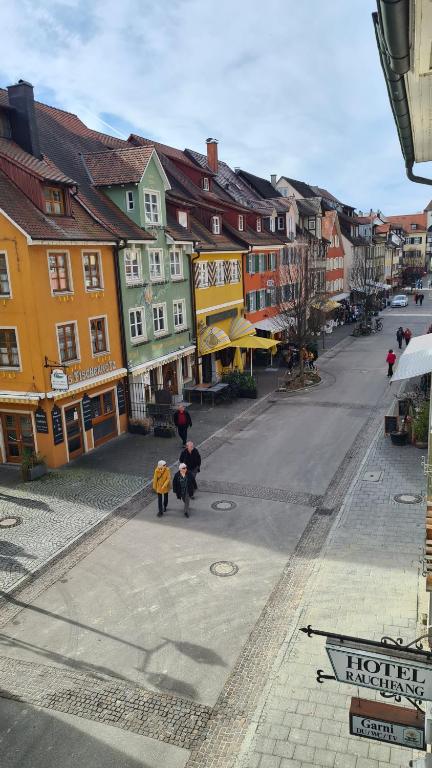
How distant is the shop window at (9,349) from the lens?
17516 mm

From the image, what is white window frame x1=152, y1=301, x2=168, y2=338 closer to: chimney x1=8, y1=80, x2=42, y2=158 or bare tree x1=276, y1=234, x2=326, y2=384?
chimney x1=8, y1=80, x2=42, y2=158

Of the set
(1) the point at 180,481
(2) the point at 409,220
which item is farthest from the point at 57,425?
(2) the point at 409,220

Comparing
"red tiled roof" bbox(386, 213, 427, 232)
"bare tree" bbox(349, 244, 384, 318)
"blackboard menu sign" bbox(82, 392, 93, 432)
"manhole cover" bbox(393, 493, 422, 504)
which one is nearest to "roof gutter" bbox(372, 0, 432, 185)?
"manhole cover" bbox(393, 493, 422, 504)

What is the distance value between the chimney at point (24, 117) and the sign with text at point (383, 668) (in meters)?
19.7

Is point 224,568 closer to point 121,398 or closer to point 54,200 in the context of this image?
point 121,398

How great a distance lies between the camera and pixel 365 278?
57.3 metres

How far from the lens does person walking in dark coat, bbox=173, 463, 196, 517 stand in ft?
45.9

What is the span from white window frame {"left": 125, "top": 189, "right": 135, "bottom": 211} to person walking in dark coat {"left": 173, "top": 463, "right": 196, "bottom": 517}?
1222 cm

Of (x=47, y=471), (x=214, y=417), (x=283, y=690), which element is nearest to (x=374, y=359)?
(x=214, y=417)

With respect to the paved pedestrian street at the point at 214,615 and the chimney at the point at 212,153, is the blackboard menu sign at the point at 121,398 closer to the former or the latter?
the paved pedestrian street at the point at 214,615

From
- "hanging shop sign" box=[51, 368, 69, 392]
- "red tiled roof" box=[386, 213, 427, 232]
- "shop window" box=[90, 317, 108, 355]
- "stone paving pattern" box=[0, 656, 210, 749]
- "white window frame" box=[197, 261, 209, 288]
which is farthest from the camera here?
"red tiled roof" box=[386, 213, 427, 232]

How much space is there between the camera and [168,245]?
81.1 feet

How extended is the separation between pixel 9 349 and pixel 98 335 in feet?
11.3

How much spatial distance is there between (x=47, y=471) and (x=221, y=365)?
15.3 m
